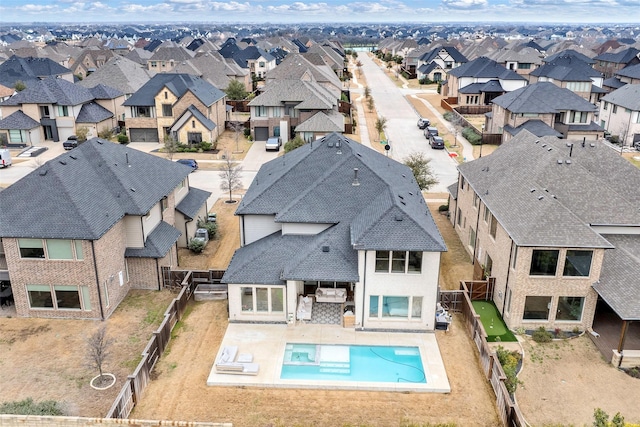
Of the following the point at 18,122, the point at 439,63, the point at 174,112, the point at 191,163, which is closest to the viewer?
the point at 191,163

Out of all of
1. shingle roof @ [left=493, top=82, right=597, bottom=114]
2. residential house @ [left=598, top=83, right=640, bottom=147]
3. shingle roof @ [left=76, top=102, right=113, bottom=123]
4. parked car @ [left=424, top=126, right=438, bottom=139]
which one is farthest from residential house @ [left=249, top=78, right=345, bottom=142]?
residential house @ [left=598, top=83, right=640, bottom=147]

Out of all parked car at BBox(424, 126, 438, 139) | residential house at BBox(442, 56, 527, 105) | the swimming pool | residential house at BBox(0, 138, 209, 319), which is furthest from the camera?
residential house at BBox(442, 56, 527, 105)

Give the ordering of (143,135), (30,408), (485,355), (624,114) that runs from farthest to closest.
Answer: (143,135), (624,114), (485,355), (30,408)

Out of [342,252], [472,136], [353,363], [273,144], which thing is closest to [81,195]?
[342,252]

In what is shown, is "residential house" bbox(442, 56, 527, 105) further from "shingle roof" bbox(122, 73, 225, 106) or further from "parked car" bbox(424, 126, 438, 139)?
"shingle roof" bbox(122, 73, 225, 106)

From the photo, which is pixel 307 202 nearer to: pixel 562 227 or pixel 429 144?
pixel 562 227

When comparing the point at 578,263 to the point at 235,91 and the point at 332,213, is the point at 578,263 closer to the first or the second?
the point at 332,213
